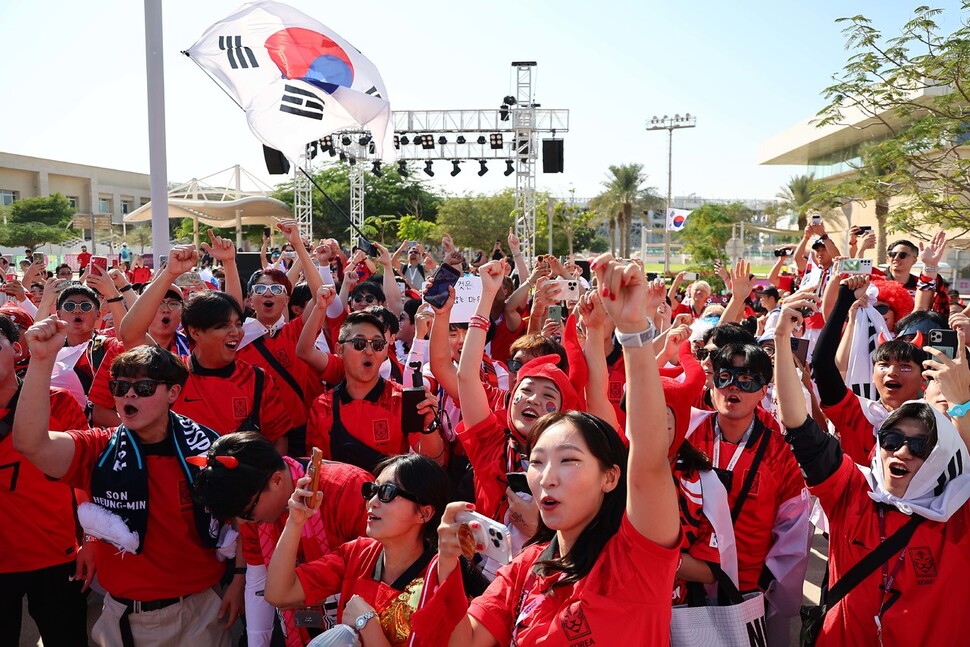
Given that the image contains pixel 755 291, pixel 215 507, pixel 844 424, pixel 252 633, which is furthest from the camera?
pixel 755 291

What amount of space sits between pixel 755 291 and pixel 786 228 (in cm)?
4498

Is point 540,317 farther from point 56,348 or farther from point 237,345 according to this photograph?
point 56,348

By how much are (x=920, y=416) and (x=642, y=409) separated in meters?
1.45

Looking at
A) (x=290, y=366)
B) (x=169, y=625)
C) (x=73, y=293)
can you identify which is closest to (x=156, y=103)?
(x=73, y=293)

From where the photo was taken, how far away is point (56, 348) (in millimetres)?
2719

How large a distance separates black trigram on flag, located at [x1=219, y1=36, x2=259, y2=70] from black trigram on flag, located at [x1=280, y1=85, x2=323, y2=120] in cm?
47

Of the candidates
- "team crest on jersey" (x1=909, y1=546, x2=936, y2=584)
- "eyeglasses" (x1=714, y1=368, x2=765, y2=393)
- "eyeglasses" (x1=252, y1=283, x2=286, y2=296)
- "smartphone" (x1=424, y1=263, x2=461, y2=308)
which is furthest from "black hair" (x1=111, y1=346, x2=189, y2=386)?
"team crest on jersey" (x1=909, y1=546, x2=936, y2=584)

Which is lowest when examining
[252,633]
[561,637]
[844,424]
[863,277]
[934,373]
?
[252,633]

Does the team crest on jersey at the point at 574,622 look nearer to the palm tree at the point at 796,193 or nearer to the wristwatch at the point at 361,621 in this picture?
the wristwatch at the point at 361,621

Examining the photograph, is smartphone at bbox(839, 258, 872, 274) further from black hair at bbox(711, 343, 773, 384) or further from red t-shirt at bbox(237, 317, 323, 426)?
red t-shirt at bbox(237, 317, 323, 426)

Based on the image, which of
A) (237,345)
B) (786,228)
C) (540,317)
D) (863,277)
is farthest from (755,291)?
(786,228)

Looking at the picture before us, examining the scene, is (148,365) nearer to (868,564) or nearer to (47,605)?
(47,605)

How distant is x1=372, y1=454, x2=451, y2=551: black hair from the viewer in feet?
8.10

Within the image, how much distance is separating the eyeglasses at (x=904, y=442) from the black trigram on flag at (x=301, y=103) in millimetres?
7537
